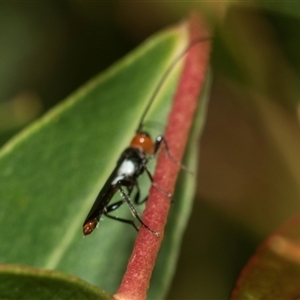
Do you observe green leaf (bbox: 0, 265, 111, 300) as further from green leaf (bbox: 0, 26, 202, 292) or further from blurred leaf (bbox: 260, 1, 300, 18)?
blurred leaf (bbox: 260, 1, 300, 18)

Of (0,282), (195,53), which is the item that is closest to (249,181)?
(195,53)

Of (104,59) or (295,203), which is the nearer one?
(295,203)

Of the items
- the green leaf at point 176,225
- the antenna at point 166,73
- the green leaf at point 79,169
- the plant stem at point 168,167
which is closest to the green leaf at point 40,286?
the plant stem at point 168,167

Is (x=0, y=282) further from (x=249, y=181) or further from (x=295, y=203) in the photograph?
(x=249, y=181)

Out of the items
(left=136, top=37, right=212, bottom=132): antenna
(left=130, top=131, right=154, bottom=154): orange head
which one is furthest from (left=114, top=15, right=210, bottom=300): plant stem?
(left=130, top=131, right=154, bottom=154): orange head

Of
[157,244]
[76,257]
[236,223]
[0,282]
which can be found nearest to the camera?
[0,282]

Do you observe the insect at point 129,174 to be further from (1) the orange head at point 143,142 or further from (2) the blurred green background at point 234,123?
(2) the blurred green background at point 234,123

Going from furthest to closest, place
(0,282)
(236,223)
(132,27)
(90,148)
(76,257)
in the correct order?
1. (132,27)
2. (236,223)
3. (90,148)
4. (76,257)
5. (0,282)
